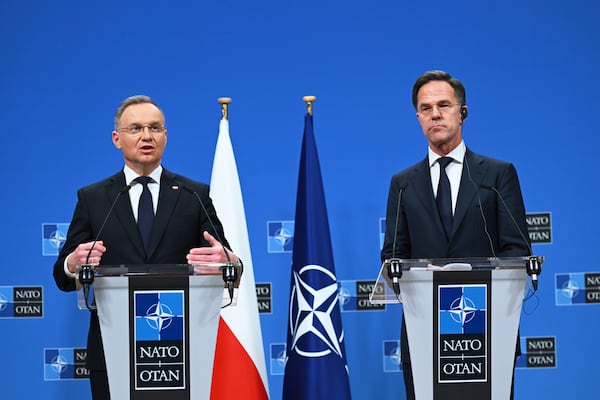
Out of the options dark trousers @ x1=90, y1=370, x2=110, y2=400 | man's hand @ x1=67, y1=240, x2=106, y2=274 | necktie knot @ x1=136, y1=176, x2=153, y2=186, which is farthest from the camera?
necktie knot @ x1=136, y1=176, x2=153, y2=186

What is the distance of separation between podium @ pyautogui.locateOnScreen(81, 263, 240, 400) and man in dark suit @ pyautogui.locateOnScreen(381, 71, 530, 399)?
0.92m

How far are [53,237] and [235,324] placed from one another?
1.35m

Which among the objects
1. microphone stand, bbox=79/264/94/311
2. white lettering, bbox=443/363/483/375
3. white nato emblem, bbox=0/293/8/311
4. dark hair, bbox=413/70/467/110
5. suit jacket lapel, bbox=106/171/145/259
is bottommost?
white lettering, bbox=443/363/483/375

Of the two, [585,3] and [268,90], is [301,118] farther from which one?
[585,3]

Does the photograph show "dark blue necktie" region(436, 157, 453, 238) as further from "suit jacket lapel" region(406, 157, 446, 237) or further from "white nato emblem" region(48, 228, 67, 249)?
"white nato emblem" region(48, 228, 67, 249)

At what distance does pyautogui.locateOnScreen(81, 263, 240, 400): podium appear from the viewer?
2.69m

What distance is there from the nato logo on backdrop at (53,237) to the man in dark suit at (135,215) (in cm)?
140

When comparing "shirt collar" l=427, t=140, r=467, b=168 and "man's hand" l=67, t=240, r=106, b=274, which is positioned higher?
"shirt collar" l=427, t=140, r=467, b=168

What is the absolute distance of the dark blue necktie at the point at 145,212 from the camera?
11.3ft

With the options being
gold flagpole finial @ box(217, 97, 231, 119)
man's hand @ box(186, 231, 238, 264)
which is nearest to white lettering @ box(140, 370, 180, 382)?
man's hand @ box(186, 231, 238, 264)

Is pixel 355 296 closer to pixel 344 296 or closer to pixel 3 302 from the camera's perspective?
Answer: pixel 344 296

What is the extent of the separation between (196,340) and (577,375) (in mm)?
2845

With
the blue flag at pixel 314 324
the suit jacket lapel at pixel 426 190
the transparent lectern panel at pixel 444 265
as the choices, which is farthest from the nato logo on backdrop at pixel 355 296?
the transparent lectern panel at pixel 444 265

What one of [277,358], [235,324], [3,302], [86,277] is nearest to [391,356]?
[277,358]
